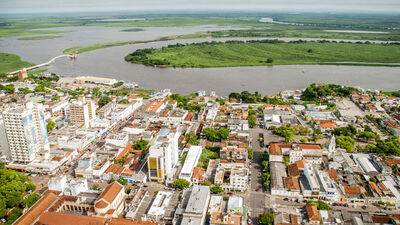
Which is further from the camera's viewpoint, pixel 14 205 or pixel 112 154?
pixel 112 154

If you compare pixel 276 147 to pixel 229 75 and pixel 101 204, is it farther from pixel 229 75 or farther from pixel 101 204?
pixel 229 75

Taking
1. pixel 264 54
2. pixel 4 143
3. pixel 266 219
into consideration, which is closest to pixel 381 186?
pixel 266 219

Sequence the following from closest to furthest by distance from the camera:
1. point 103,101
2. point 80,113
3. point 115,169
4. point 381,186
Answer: point 381,186 → point 115,169 → point 80,113 → point 103,101

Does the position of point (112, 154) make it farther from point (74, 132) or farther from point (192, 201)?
point (192, 201)

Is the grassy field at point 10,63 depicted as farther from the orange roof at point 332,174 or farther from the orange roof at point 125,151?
the orange roof at point 332,174

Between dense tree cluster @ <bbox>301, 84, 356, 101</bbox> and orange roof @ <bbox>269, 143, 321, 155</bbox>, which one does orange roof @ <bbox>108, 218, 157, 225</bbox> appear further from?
dense tree cluster @ <bbox>301, 84, 356, 101</bbox>

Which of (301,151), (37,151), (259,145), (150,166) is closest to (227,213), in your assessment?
(150,166)
